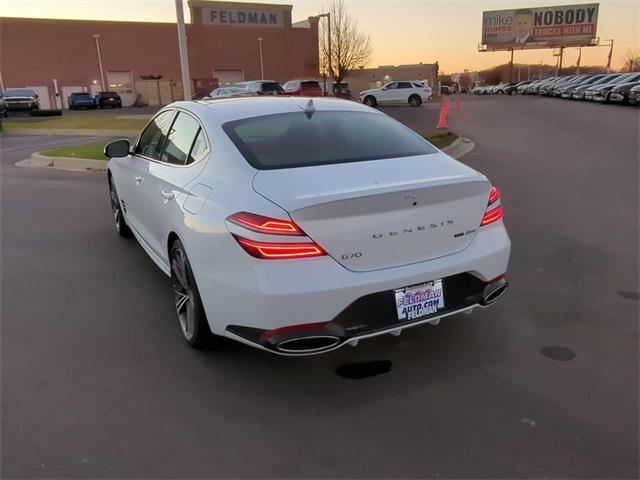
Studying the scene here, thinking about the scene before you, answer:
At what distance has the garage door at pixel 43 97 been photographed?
49125 mm

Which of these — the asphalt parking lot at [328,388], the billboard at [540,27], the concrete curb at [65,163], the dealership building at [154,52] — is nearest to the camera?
the asphalt parking lot at [328,388]

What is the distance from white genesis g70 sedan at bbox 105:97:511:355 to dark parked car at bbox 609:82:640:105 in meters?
27.8

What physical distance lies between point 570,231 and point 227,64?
184ft

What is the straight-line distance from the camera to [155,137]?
4.82 meters

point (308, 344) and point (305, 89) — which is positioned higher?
point (305, 89)

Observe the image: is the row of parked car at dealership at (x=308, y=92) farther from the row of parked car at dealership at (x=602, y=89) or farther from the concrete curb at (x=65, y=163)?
the concrete curb at (x=65, y=163)

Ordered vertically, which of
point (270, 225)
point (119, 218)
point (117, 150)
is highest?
point (117, 150)

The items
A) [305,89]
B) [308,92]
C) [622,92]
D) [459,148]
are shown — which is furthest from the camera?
[305,89]

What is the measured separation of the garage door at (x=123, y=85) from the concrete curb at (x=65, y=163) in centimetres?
4139

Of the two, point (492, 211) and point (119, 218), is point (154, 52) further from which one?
point (492, 211)

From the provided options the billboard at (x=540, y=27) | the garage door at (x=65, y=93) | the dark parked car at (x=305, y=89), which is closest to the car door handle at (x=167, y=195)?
the dark parked car at (x=305, y=89)

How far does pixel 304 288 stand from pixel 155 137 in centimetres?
271

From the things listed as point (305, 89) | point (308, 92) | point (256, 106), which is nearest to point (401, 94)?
point (305, 89)

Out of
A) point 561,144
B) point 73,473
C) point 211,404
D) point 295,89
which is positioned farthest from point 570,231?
point 295,89
